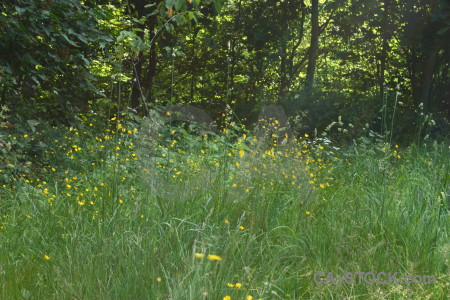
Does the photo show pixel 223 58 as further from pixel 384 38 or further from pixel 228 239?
pixel 228 239

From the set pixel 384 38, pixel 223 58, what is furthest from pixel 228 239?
pixel 223 58

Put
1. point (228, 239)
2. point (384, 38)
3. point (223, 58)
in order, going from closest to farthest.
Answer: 1. point (228, 239)
2. point (384, 38)
3. point (223, 58)

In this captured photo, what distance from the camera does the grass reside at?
2.67 metres

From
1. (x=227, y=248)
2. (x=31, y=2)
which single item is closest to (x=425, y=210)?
(x=227, y=248)

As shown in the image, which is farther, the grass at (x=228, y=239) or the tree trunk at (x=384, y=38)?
the tree trunk at (x=384, y=38)

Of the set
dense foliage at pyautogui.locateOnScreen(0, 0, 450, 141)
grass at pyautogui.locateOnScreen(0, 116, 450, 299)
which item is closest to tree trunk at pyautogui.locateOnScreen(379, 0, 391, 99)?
dense foliage at pyautogui.locateOnScreen(0, 0, 450, 141)

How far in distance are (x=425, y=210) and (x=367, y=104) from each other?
875cm

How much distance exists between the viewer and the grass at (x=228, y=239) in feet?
8.76

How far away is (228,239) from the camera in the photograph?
297cm

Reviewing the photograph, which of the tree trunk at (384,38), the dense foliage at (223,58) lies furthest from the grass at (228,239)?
the tree trunk at (384,38)

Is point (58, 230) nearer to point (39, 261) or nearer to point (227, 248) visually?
point (39, 261)

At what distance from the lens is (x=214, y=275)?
2590mm

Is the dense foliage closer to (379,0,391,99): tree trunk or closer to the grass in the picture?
(379,0,391,99): tree trunk

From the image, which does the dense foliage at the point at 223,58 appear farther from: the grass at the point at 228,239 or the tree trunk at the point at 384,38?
the grass at the point at 228,239
